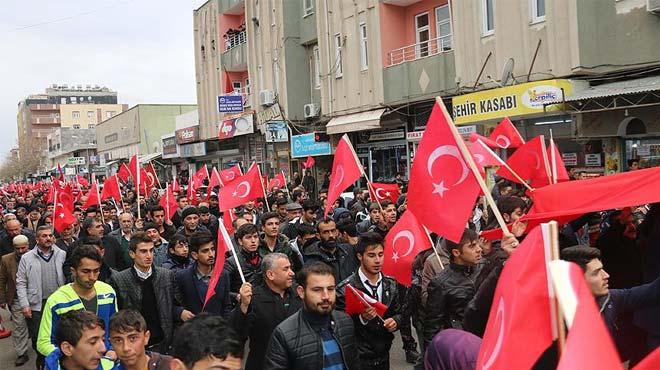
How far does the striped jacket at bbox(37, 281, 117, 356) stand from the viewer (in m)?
4.67

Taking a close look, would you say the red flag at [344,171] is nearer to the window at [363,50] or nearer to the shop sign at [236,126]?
the window at [363,50]

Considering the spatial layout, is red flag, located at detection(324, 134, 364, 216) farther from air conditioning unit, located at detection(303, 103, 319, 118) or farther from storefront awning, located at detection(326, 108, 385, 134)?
air conditioning unit, located at detection(303, 103, 319, 118)

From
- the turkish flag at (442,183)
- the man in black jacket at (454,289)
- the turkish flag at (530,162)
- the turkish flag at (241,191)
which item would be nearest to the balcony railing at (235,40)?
the turkish flag at (241,191)

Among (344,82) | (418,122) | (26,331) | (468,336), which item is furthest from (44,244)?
(344,82)

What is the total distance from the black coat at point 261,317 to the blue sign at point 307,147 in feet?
63.8

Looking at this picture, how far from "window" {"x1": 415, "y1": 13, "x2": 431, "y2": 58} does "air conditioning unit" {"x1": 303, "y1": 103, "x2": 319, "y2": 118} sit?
579cm

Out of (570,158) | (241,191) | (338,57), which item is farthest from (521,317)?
(338,57)

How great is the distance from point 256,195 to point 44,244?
159 inches

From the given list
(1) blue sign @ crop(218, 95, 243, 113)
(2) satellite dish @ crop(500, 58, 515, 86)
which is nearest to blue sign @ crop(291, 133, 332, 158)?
(1) blue sign @ crop(218, 95, 243, 113)

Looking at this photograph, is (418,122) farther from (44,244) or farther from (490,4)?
(44,244)

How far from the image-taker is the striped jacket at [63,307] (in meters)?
4.67

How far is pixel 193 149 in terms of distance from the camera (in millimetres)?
38500

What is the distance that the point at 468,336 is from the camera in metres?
2.89

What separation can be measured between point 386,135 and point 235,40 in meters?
13.6
